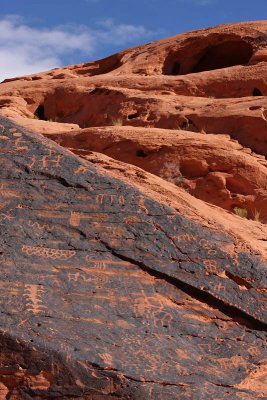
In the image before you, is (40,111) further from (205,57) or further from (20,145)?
(20,145)

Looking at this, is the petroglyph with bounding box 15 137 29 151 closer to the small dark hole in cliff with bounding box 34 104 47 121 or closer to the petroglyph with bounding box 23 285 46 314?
the petroglyph with bounding box 23 285 46 314

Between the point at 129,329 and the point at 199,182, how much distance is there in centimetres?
572

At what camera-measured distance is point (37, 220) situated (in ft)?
20.2

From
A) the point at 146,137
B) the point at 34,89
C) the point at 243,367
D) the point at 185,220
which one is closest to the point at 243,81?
the point at 146,137

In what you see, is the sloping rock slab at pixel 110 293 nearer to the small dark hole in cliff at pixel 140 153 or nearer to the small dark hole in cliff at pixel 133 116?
the small dark hole in cliff at pixel 140 153

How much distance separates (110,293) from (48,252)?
71 cm

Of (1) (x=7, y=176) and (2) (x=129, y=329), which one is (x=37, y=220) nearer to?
(1) (x=7, y=176)

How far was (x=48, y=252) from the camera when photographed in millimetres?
5938

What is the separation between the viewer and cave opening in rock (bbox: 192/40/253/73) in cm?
1764

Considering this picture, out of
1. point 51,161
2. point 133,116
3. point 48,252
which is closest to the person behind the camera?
point 48,252

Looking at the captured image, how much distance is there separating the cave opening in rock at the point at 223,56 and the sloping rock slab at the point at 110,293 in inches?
466

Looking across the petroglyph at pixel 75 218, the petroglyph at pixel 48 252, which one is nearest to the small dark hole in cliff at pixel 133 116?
the petroglyph at pixel 75 218

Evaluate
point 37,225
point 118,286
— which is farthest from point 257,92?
point 118,286

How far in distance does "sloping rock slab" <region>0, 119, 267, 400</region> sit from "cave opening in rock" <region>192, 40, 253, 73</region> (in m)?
11.8
